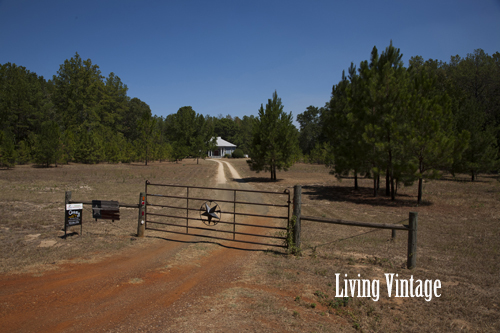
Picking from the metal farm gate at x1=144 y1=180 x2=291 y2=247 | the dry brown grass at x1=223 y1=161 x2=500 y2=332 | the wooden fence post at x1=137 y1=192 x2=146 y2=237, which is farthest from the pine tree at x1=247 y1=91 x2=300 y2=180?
the wooden fence post at x1=137 y1=192 x2=146 y2=237

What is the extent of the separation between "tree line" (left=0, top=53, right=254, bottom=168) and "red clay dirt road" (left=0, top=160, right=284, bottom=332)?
26.4m

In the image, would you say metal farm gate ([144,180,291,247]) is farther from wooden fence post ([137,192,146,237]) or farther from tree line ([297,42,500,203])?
tree line ([297,42,500,203])

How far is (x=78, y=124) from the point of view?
208 feet

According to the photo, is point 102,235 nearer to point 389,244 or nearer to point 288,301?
point 288,301

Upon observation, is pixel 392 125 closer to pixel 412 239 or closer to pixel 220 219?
pixel 220 219

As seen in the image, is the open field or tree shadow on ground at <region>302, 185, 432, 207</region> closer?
the open field

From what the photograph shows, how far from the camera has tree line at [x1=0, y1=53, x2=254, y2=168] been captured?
1735 inches

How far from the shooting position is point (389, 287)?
5723 millimetres

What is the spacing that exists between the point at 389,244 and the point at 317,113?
102024 millimetres

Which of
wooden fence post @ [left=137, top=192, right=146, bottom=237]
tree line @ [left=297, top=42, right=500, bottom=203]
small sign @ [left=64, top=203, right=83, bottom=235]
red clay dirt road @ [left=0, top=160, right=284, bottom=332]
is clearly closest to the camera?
red clay dirt road @ [left=0, top=160, right=284, bottom=332]

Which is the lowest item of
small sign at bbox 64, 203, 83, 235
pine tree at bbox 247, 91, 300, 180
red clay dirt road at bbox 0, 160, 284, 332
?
red clay dirt road at bbox 0, 160, 284, 332

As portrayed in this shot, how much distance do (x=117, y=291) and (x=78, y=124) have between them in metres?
68.4

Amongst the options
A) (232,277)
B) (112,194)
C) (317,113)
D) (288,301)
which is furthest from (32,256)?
(317,113)

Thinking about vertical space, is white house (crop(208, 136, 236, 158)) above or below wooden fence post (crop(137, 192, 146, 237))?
above
